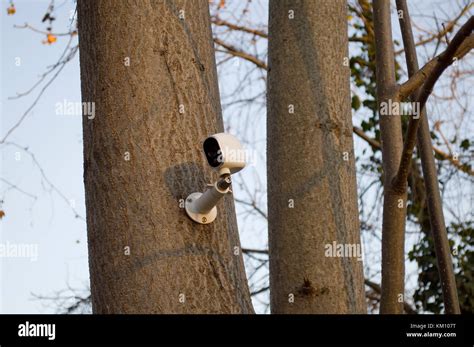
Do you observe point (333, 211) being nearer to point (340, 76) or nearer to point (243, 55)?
point (340, 76)

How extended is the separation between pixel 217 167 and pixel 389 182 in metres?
1.30

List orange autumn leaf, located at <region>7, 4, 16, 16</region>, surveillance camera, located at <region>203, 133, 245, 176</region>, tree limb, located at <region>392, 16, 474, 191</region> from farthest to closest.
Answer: orange autumn leaf, located at <region>7, 4, 16, 16</region>, tree limb, located at <region>392, 16, 474, 191</region>, surveillance camera, located at <region>203, 133, 245, 176</region>

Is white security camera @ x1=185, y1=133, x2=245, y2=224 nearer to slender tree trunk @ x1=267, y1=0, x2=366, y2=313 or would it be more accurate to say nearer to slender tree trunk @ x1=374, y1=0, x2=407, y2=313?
slender tree trunk @ x1=267, y1=0, x2=366, y2=313

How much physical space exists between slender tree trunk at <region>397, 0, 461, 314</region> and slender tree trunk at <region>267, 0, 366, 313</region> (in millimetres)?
470

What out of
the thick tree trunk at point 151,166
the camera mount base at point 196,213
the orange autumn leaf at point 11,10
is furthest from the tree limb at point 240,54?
the camera mount base at point 196,213

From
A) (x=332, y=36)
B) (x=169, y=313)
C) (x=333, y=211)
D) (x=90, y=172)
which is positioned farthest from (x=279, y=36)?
(x=169, y=313)

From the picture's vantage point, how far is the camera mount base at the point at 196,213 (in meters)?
2.43

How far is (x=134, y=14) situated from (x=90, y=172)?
21.4 inches

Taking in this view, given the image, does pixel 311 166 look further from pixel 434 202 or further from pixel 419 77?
pixel 434 202

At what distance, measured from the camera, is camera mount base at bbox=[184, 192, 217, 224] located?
243cm

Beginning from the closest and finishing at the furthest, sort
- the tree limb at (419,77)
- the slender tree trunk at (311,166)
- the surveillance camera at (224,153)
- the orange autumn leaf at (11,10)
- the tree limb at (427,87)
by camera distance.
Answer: the surveillance camera at (224,153) → the tree limb at (427,87) → the slender tree trunk at (311,166) → the tree limb at (419,77) → the orange autumn leaf at (11,10)

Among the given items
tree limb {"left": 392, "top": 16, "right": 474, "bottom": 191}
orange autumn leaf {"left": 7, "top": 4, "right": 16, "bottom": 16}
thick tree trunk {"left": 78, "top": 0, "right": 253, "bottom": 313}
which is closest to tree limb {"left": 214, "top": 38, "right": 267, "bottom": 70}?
Answer: orange autumn leaf {"left": 7, "top": 4, "right": 16, "bottom": 16}

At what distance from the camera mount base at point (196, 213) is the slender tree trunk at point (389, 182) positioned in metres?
1.20

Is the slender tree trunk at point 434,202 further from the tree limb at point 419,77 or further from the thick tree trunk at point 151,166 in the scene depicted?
the thick tree trunk at point 151,166
